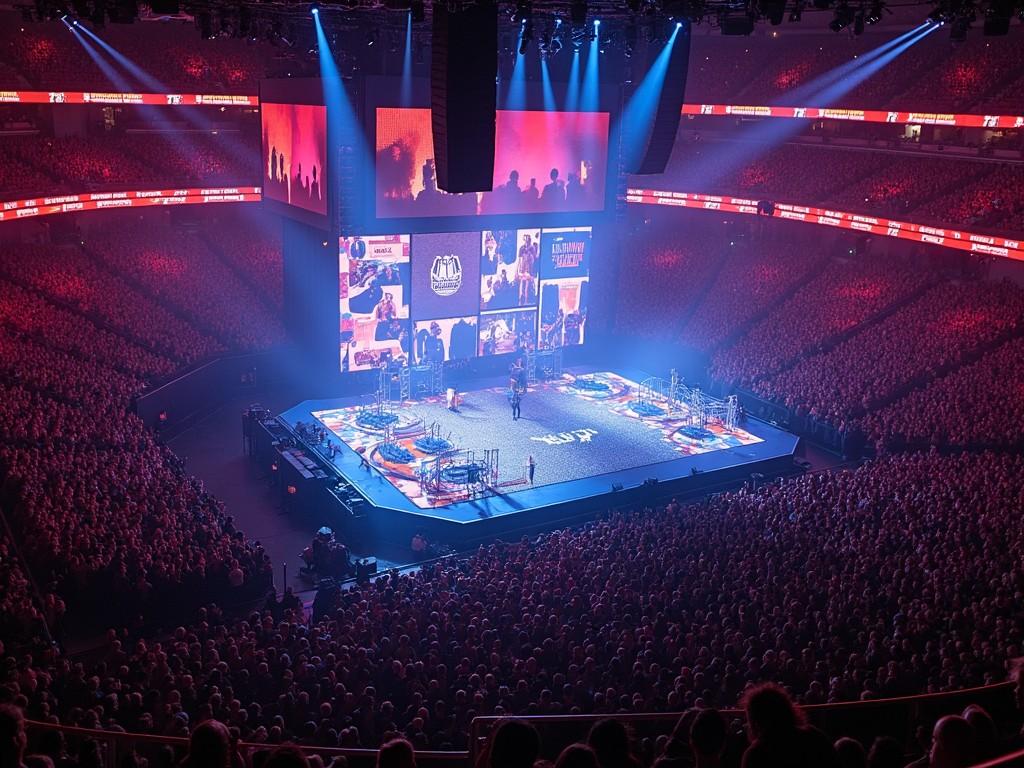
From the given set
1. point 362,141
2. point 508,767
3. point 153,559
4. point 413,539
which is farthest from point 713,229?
point 508,767

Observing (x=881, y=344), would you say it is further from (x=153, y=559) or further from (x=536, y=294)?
(x=153, y=559)

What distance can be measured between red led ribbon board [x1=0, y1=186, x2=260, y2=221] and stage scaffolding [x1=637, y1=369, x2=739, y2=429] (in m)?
17.2

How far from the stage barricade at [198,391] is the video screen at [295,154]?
5312 mm

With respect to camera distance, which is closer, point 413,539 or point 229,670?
point 229,670

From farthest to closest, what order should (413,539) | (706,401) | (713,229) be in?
(713,229)
(706,401)
(413,539)

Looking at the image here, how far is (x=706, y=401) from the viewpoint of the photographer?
92.9ft

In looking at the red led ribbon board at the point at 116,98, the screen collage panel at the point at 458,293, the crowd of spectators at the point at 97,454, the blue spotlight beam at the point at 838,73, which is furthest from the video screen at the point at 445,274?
the blue spotlight beam at the point at 838,73

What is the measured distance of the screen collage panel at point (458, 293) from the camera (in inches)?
1088

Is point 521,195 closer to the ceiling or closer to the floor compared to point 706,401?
closer to the ceiling

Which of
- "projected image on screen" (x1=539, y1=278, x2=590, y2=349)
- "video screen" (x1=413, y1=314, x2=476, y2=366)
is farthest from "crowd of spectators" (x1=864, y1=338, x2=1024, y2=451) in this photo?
"video screen" (x1=413, y1=314, x2=476, y2=366)

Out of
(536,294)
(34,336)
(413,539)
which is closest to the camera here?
(413,539)

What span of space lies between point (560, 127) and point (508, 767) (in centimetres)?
2662

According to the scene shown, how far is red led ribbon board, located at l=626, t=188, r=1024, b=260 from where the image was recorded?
28047mm

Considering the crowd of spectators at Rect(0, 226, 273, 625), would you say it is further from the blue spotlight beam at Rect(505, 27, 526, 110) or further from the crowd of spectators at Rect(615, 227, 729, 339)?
the crowd of spectators at Rect(615, 227, 729, 339)
